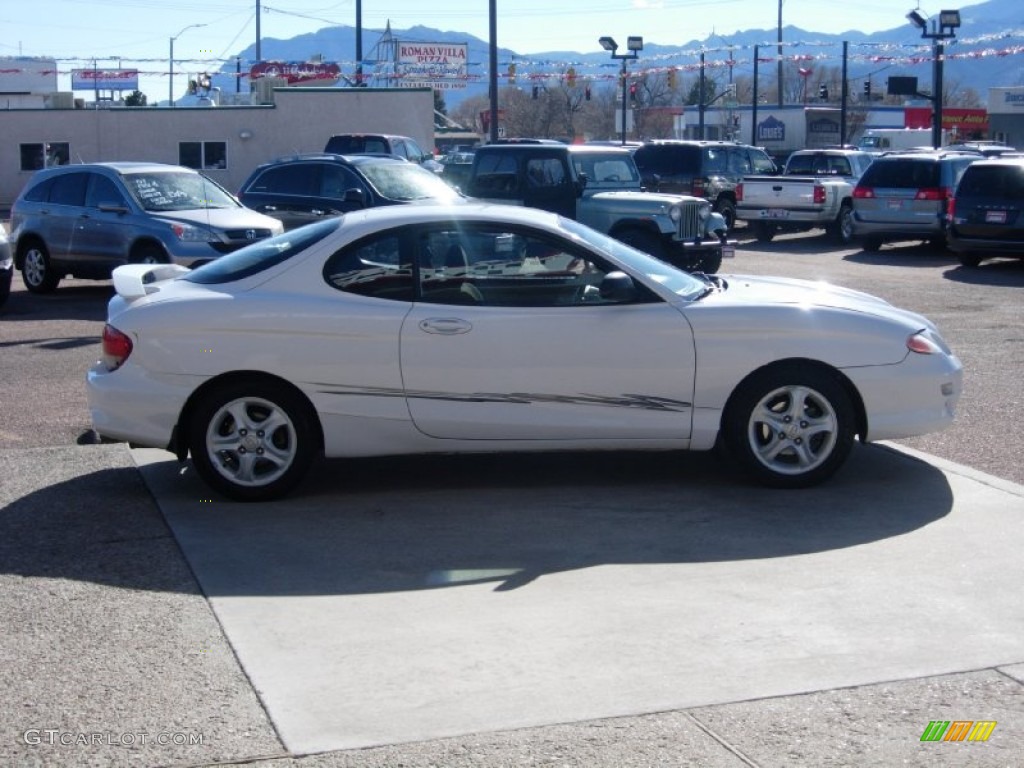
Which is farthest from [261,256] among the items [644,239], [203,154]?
[203,154]

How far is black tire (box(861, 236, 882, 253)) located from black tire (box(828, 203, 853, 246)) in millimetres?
1587

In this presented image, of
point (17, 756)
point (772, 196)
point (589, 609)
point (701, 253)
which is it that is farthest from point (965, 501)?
point (772, 196)

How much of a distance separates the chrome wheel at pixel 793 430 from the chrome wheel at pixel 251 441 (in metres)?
2.43

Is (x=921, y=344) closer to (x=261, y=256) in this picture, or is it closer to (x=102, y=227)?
(x=261, y=256)

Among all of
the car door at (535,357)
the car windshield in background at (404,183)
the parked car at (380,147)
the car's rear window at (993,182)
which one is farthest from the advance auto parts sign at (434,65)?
the car door at (535,357)

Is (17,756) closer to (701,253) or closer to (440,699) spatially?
(440,699)

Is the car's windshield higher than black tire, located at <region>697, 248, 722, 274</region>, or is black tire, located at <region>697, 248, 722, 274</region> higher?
the car's windshield

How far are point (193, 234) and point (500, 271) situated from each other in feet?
32.0

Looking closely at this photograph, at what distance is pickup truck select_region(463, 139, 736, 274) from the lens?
736 inches

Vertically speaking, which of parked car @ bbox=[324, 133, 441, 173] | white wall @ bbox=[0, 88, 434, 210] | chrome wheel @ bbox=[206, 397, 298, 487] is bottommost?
chrome wheel @ bbox=[206, 397, 298, 487]

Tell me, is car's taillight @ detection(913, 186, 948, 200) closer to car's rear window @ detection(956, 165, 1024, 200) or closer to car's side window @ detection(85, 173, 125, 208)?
car's rear window @ detection(956, 165, 1024, 200)

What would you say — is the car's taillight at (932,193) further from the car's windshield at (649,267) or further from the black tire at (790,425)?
the black tire at (790,425)

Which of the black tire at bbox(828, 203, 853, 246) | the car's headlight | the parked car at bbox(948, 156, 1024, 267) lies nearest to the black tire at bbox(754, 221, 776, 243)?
the black tire at bbox(828, 203, 853, 246)

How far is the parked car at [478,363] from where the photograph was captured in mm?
7363
